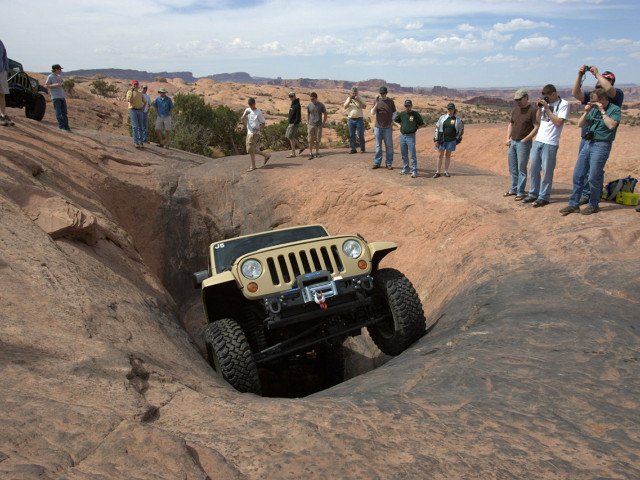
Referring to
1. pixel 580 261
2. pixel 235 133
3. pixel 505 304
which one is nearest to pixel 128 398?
pixel 505 304

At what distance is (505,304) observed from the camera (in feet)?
18.0

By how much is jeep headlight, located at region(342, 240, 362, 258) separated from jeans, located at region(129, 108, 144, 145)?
402 inches

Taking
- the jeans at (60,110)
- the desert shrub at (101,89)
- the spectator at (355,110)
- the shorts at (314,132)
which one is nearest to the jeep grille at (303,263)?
the spectator at (355,110)

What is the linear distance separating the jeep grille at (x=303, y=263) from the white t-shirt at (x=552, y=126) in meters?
4.98

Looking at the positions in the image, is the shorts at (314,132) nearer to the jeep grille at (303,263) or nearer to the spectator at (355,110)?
the spectator at (355,110)

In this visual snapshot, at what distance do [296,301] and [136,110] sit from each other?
10829mm

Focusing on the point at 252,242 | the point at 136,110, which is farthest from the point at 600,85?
the point at 136,110

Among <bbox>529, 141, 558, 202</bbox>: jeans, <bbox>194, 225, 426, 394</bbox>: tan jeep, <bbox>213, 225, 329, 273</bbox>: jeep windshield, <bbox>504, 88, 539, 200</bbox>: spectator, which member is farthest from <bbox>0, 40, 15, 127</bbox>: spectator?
<bbox>529, 141, 558, 202</bbox>: jeans

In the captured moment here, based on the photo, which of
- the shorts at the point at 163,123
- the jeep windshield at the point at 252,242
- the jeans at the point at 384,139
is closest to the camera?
the jeep windshield at the point at 252,242

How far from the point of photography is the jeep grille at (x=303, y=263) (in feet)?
16.4

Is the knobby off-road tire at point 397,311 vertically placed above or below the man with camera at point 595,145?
below

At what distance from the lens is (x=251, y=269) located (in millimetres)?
4934

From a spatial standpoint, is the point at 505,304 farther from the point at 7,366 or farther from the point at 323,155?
the point at 323,155

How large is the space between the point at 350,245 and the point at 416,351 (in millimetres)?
1367
